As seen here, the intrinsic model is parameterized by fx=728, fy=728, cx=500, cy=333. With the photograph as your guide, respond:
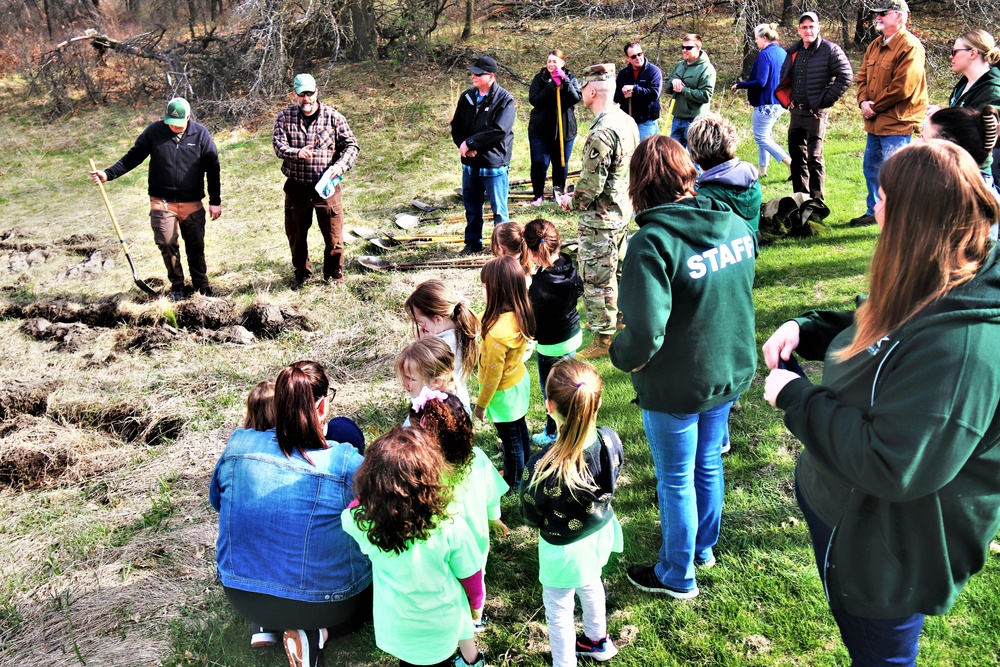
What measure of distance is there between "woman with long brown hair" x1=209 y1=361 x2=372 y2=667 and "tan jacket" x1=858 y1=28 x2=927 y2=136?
619 centimetres

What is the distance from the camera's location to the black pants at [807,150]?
24.4 feet

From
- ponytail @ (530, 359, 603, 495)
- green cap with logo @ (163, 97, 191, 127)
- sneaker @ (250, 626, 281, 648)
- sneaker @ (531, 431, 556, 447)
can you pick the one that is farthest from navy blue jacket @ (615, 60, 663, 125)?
sneaker @ (250, 626, 281, 648)

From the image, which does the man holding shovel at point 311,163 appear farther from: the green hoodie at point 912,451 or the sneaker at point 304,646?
the green hoodie at point 912,451

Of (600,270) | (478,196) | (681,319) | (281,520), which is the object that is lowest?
(281,520)

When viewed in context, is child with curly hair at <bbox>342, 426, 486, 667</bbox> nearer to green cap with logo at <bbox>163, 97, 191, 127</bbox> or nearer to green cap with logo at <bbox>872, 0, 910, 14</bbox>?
green cap with logo at <bbox>163, 97, 191, 127</bbox>

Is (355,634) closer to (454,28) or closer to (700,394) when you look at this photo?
(700,394)

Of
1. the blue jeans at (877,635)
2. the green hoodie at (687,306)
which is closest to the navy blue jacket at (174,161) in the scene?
the green hoodie at (687,306)

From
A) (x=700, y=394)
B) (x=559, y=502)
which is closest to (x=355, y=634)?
(x=559, y=502)

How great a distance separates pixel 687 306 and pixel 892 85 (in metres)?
5.29

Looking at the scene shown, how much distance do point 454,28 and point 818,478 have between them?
16.4m

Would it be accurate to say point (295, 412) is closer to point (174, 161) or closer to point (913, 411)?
point (913, 411)

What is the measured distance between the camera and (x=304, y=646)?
3012 millimetres

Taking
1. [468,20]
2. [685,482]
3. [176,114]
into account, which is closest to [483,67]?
[176,114]

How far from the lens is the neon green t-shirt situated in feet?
8.43
